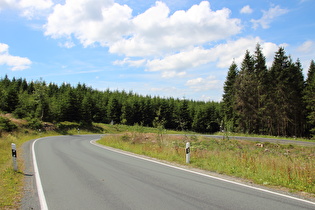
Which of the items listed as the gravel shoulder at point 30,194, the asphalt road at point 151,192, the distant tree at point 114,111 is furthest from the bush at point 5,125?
the distant tree at point 114,111

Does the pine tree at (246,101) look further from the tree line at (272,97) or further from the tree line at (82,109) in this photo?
the tree line at (82,109)

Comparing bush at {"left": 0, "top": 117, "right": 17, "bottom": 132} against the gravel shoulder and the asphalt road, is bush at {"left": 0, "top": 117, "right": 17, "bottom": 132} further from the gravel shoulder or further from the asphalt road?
the asphalt road

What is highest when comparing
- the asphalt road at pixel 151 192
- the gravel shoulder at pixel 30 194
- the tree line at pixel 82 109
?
the tree line at pixel 82 109

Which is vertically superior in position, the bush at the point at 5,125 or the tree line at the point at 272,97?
the tree line at the point at 272,97

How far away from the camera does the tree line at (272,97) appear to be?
36.6 meters

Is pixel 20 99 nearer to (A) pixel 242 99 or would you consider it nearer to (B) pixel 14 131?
(B) pixel 14 131

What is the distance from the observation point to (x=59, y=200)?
218 inches

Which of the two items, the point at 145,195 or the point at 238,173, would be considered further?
the point at 238,173

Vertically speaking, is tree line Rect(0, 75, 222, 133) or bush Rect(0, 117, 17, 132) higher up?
tree line Rect(0, 75, 222, 133)

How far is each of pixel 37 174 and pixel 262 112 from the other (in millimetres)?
36338

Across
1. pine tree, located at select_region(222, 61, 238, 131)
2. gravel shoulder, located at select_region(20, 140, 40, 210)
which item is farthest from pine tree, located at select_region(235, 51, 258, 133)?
gravel shoulder, located at select_region(20, 140, 40, 210)

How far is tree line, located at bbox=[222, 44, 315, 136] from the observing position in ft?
120

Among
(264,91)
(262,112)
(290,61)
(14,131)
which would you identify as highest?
(290,61)

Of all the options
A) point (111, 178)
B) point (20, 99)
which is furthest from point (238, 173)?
point (20, 99)
